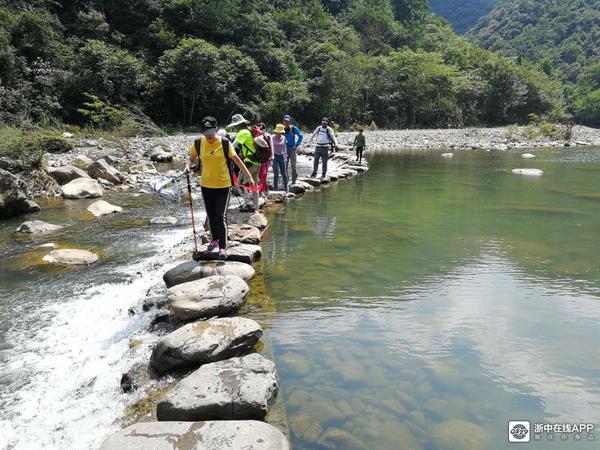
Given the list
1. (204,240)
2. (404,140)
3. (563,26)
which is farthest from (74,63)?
(563,26)

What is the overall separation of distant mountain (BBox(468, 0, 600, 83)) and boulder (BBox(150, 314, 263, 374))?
11195cm

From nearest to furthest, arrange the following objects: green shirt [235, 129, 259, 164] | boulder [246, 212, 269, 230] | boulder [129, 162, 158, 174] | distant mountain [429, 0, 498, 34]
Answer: boulder [246, 212, 269, 230] < green shirt [235, 129, 259, 164] < boulder [129, 162, 158, 174] < distant mountain [429, 0, 498, 34]

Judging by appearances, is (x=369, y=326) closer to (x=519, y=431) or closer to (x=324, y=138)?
(x=519, y=431)

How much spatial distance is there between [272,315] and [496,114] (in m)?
65.7

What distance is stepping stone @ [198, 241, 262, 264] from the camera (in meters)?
6.57

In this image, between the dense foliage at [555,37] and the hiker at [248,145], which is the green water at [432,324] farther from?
the dense foliage at [555,37]

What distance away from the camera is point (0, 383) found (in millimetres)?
4219

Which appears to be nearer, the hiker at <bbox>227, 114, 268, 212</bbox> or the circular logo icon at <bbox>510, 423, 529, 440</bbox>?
the circular logo icon at <bbox>510, 423, 529, 440</bbox>

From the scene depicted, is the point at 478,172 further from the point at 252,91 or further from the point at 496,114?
the point at 496,114

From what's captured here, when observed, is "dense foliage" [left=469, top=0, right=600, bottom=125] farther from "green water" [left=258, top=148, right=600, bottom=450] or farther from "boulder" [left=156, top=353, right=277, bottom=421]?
"boulder" [left=156, top=353, right=277, bottom=421]

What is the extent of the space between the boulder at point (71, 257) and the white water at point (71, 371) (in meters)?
1.22

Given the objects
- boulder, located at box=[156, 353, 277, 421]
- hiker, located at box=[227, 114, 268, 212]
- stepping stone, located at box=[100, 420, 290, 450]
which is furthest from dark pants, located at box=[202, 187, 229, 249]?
stepping stone, located at box=[100, 420, 290, 450]

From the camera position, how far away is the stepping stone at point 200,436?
3068 millimetres

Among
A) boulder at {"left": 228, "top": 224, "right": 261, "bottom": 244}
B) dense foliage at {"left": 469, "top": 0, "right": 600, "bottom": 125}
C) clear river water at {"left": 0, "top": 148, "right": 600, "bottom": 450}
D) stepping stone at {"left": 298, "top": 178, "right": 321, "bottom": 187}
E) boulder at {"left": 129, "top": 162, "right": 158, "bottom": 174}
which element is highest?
dense foliage at {"left": 469, "top": 0, "right": 600, "bottom": 125}
